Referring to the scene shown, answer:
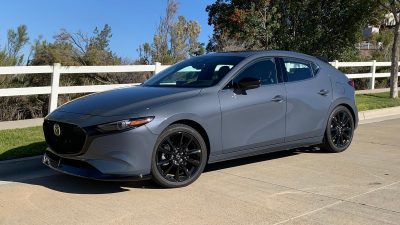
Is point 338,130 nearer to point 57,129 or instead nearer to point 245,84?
point 245,84

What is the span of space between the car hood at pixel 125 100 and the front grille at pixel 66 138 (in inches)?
8.9

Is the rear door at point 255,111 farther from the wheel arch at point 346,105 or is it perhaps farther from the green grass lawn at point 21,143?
the green grass lawn at point 21,143

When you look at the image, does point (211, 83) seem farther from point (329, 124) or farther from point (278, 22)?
point (278, 22)

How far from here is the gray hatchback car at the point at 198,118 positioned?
5.70 m

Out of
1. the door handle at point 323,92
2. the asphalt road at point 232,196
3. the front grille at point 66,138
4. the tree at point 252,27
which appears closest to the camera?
the asphalt road at point 232,196

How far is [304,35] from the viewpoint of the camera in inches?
862

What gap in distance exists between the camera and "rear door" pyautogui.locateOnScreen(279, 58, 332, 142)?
732cm

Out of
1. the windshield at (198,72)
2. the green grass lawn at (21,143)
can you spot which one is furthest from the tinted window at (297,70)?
the green grass lawn at (21,143)

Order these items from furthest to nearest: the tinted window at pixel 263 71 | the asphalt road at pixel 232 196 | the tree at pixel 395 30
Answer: the tree at pixel 395 30
the tinted window at pixel 263 71
the asphalt road at pixel 232 196

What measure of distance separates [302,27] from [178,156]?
17003mm

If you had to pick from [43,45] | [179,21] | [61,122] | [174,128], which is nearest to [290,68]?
[174,128]

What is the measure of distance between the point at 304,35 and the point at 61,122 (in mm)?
17284

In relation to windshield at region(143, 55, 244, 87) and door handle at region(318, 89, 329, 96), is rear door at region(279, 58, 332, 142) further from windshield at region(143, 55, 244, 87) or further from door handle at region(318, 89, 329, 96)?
windshield at region(143, 55, 244, 87)

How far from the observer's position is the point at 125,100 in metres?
6.12
